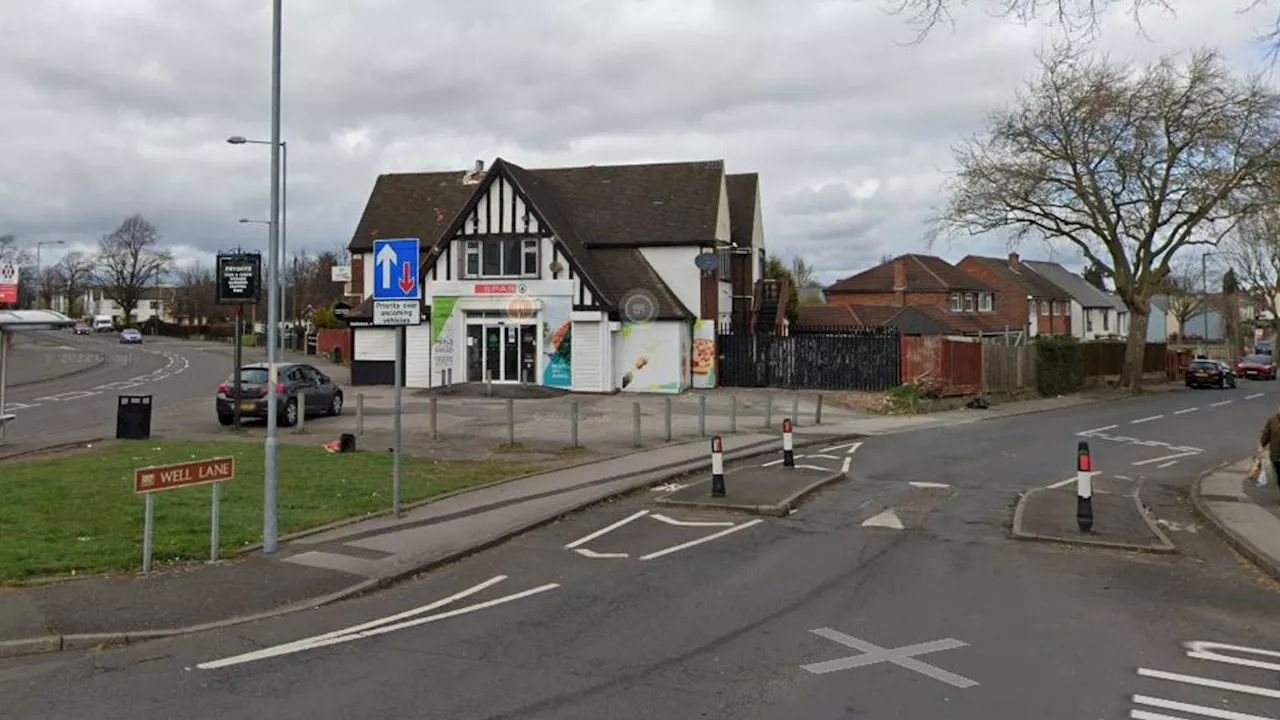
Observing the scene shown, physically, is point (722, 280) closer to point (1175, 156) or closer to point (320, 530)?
point (1175, 156)

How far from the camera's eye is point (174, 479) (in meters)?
8.53

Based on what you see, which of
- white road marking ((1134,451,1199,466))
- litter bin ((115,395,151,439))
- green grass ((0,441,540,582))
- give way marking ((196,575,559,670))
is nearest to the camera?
give way marking ((196,575,559,670))

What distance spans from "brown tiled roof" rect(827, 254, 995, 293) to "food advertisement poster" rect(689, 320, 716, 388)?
33.6m

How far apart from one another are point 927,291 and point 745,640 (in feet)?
203

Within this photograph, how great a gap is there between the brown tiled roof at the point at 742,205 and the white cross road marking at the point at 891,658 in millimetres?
34401

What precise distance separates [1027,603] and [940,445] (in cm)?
1351

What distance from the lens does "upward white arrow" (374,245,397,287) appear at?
10.9 meters

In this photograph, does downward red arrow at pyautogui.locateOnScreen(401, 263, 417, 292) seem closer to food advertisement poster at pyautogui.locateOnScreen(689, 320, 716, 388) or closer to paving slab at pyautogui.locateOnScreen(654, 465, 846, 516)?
paving slab at pyautogui.locateOnScreen(654, 465, 846, 516)

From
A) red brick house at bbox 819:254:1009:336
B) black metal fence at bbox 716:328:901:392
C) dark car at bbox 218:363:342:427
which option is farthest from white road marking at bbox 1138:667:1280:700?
red brick house at bbox 819:254:1009:336

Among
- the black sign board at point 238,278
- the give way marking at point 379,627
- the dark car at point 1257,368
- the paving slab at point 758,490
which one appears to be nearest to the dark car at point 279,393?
the black sign board at point 238,278

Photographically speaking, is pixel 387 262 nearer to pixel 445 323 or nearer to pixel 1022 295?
pixel 445 323

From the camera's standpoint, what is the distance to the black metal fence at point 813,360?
34.3 metres

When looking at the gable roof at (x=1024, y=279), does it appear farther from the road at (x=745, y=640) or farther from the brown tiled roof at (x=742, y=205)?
the road at (x=745, y=640)

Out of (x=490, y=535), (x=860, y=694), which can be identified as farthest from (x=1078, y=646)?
(x=490, y=535)
